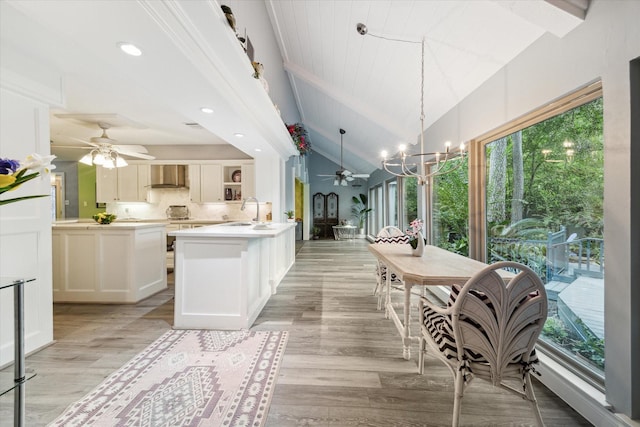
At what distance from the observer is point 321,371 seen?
2.00 metres

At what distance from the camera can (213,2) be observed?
1.59 m

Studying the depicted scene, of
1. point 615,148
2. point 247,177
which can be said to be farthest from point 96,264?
point 615,148

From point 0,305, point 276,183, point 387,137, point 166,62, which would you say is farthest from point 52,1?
point 387,137

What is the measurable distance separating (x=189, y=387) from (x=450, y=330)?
162 cm

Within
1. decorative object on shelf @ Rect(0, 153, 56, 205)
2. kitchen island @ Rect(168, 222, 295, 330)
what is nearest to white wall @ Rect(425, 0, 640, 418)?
kitchen island @ Rect(168, 222, 295, 330)

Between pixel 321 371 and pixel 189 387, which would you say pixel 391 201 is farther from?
pixel 189 387

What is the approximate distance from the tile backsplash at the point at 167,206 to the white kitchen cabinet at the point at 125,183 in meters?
0.20

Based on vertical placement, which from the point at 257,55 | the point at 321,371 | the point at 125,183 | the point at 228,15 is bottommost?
the point at 321,371

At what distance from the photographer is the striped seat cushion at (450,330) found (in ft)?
4.46

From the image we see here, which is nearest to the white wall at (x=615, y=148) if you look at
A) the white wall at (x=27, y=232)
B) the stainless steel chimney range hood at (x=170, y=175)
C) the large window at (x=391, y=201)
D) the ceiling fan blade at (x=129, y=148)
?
the white wall at (x=27, y=232)

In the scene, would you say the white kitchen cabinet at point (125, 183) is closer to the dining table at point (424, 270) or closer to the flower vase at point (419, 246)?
the dining table at point (424, 270)

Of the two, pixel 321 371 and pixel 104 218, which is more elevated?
pixel 104 218

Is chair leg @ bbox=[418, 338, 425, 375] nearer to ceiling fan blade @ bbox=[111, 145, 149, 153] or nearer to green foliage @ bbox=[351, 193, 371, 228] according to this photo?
ceiling fan blade @ bbox=[111, 145, 149, 153]

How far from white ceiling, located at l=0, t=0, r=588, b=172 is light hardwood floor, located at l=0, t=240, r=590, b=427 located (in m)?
2.05
